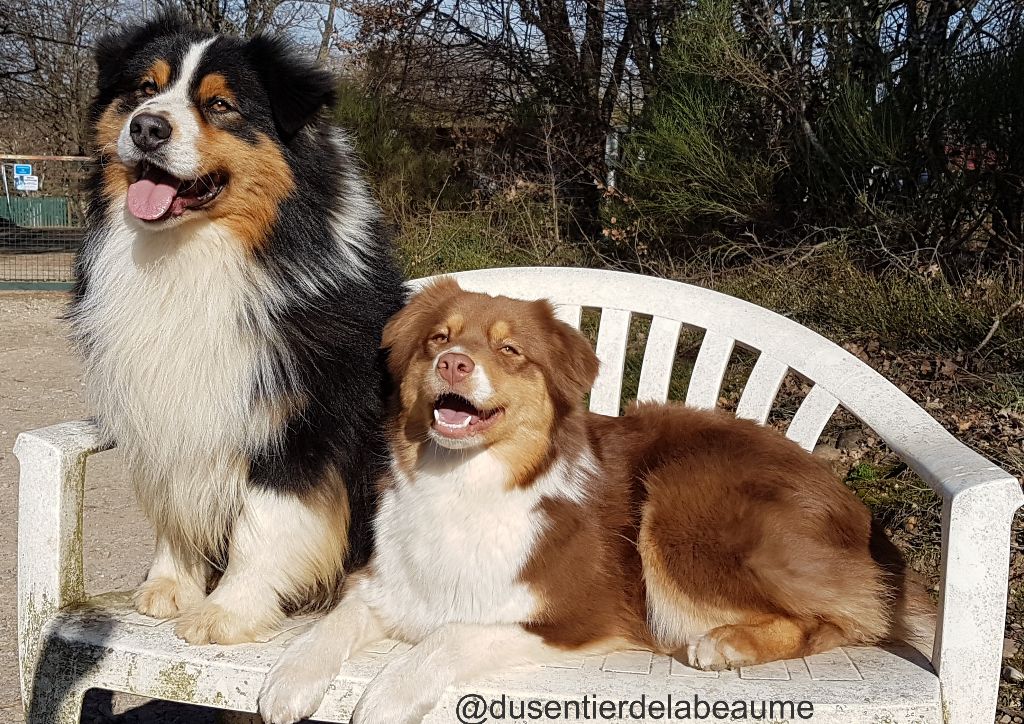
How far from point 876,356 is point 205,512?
404cm

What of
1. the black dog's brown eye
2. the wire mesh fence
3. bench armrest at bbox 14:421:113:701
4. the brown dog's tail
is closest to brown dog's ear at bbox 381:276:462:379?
the black dog's brown eye

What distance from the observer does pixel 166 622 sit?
2.48m

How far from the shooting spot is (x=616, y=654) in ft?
7.80

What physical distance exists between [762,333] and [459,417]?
4.39ft

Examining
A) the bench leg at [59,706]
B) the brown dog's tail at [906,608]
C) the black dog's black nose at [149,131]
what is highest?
the black dog's black nose at [149,131]

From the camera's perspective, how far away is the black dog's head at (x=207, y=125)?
2439mm

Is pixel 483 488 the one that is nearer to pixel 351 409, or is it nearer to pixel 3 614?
pixel 351 409

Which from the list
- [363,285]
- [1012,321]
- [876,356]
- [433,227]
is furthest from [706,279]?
[363,285]

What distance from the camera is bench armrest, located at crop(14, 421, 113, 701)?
247cm

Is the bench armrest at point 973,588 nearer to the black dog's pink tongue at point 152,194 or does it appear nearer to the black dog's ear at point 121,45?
the black dog's pink tongue at point 152,194

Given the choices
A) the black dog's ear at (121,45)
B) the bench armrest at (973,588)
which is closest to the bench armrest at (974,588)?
the bench armrest at (973,588)

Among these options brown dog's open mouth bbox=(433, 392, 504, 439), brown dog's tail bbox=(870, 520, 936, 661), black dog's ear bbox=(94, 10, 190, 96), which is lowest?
brown dog's tail bbox=(870, 520, 936, 661)

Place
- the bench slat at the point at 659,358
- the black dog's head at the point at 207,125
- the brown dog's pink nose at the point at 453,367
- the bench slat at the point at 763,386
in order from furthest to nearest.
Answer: the bench slat at the point at 659,358, the bench slat at the point at 763,386, the black dog's head at the point at 207,125, the brown dog's pink nose at the point at 453,367

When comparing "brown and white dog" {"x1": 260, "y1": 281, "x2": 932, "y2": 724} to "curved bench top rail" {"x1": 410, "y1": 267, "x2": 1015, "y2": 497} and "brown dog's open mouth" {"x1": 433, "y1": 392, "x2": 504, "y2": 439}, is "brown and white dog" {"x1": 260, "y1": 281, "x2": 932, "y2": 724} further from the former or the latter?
"curved bench top rail" {"x1": 410, "y1": 267, "x2": 1015, "y2": 497}
